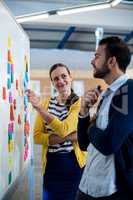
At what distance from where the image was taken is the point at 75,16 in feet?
14.6

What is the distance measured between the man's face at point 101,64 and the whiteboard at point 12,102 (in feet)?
1.46

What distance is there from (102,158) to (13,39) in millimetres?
877

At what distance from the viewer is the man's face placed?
1.65m

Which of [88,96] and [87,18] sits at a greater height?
[87,18]

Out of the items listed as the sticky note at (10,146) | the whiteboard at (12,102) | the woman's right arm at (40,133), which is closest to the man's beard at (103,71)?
the whiteboard at (12,102)

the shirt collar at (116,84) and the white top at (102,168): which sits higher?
the shirt collar at (116,84)

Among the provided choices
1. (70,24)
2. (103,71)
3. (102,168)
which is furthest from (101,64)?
(70,24)

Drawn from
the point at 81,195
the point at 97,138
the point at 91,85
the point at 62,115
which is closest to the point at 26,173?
the point at 62,115

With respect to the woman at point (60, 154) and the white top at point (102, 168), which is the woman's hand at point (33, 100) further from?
the white top at point (102, 168)

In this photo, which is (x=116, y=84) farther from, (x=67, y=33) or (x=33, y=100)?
(x=67, y=33)

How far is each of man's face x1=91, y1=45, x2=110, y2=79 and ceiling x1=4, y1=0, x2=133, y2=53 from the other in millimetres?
1976

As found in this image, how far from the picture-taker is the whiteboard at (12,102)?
Result: 1693 mm

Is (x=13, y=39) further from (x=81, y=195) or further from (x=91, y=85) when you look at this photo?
(x=91, y=85)

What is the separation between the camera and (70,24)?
449 cm
